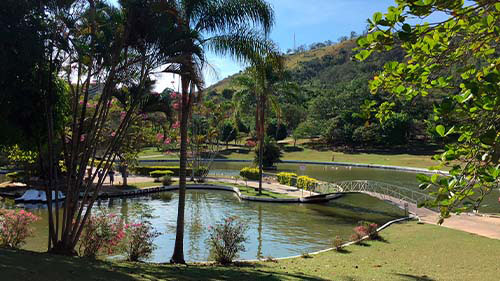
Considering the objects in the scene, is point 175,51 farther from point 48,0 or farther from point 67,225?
point 67,225

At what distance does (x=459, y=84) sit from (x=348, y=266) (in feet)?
26.7

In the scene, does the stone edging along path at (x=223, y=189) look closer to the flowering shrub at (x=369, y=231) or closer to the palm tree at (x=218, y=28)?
the flowering shrub at (x=369, y=231)

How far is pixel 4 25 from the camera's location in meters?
7.55

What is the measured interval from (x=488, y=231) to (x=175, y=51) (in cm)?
1359

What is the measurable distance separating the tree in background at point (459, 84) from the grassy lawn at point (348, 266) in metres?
5.66

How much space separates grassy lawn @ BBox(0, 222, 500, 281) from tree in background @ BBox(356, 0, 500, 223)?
566 cm

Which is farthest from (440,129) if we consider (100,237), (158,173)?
(158,173)

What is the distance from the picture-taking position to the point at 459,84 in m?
3.19

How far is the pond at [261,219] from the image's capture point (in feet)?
44.8

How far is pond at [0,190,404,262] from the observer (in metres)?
13.7

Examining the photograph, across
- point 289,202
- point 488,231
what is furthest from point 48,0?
point 289,202

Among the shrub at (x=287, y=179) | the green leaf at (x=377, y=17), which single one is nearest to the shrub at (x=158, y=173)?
the shrub at (x=287, y=179)

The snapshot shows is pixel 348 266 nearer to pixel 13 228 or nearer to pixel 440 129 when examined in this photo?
pixel 440 129

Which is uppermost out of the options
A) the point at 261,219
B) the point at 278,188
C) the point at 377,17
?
the point at 377,17
